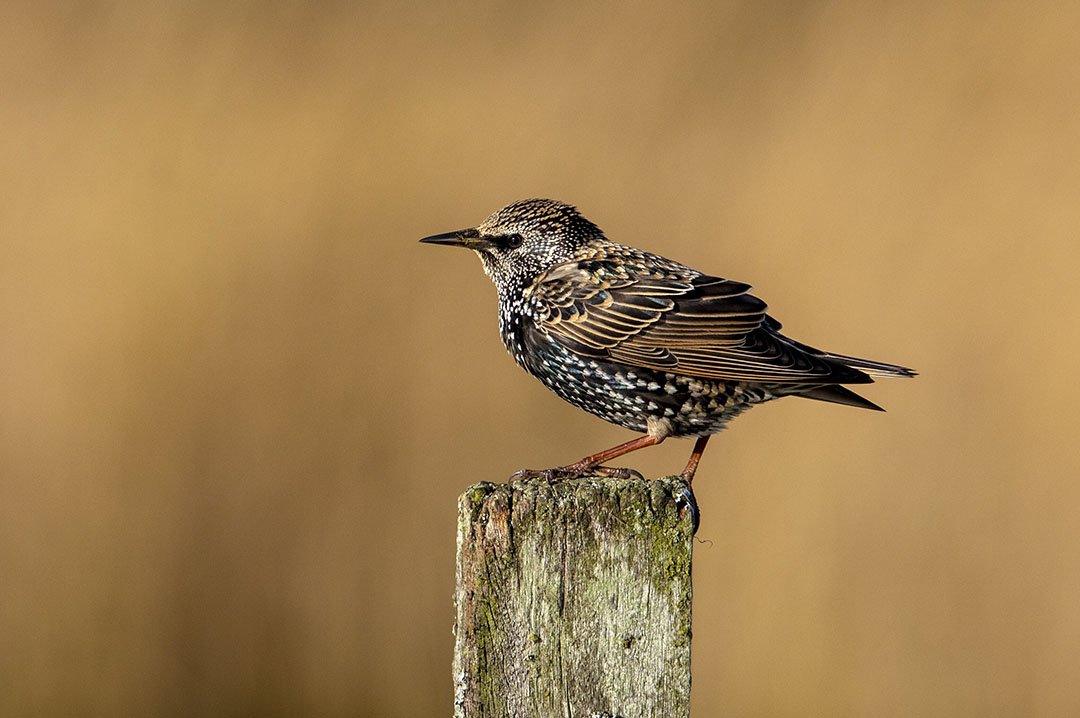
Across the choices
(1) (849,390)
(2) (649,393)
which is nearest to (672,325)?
(2) (649,393)

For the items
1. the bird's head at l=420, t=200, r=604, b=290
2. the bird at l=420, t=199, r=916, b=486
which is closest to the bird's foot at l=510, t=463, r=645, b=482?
the bird at l=420, t=199, r=916, b=486

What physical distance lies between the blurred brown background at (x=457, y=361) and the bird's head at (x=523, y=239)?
1.32 meters

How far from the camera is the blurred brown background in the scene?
477 cm

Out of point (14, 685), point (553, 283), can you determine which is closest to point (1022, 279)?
point (553, 283)

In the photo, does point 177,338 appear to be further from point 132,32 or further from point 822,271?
point 822,271

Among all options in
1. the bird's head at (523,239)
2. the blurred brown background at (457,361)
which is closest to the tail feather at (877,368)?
the bird's head at (523,239)

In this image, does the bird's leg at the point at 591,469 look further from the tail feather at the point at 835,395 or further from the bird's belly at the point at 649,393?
the tail feather at the point at 835,395

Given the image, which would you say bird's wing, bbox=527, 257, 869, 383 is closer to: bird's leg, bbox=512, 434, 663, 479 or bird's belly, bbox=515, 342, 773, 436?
bird's belly, bbox=515, 342, 773, 436

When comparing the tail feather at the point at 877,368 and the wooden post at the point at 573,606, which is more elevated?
the tail feather at the point at 877,368

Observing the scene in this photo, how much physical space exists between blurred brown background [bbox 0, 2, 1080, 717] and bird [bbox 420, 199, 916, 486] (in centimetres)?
141

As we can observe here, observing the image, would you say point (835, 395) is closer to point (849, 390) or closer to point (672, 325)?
point (849, 390)

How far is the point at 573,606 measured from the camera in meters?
2.19

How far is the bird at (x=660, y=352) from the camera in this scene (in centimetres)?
329

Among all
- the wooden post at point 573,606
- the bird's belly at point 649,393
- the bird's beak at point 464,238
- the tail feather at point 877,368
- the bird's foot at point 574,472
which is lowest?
the wooden post at point 573,606
